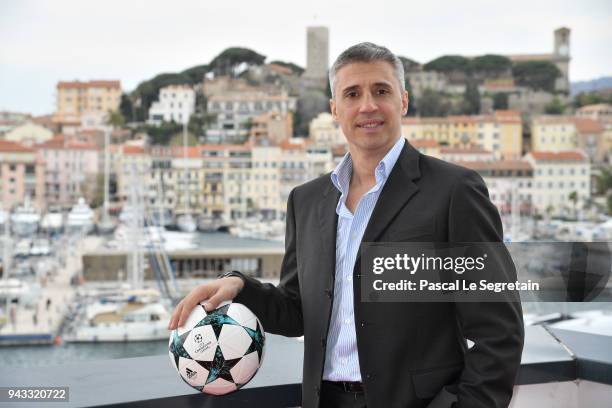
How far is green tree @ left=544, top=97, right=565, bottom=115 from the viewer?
111 ft

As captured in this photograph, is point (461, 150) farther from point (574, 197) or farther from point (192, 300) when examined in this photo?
point (192, 300)

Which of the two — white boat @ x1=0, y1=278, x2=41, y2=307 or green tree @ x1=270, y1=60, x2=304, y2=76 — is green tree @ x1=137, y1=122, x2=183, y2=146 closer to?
green tree @ x1=270, y1=60, x2=304, y2=76

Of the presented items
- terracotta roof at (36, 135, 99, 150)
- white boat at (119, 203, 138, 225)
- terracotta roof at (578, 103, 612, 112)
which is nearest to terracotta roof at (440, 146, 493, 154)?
terracotta roof at (578, 103, 612, 112)

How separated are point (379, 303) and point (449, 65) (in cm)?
3762

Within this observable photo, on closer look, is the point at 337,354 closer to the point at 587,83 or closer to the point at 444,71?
the point at 444,71

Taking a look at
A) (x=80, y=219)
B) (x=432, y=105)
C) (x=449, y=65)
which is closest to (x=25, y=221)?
(x=80, y=219)

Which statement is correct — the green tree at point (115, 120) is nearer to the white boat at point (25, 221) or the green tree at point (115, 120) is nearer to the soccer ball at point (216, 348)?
the white boat at point (25, 221)

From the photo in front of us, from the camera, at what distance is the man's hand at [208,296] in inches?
29.4

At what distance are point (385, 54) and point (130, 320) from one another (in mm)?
11860

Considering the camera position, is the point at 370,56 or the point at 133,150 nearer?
the point at 370,56

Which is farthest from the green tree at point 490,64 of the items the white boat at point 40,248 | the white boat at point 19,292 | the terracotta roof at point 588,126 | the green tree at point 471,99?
the white boat at point 19,292

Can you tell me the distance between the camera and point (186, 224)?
86.5 ft

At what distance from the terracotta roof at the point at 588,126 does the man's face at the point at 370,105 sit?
31.4m

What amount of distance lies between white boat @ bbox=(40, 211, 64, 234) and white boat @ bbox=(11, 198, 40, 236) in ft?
0.78
